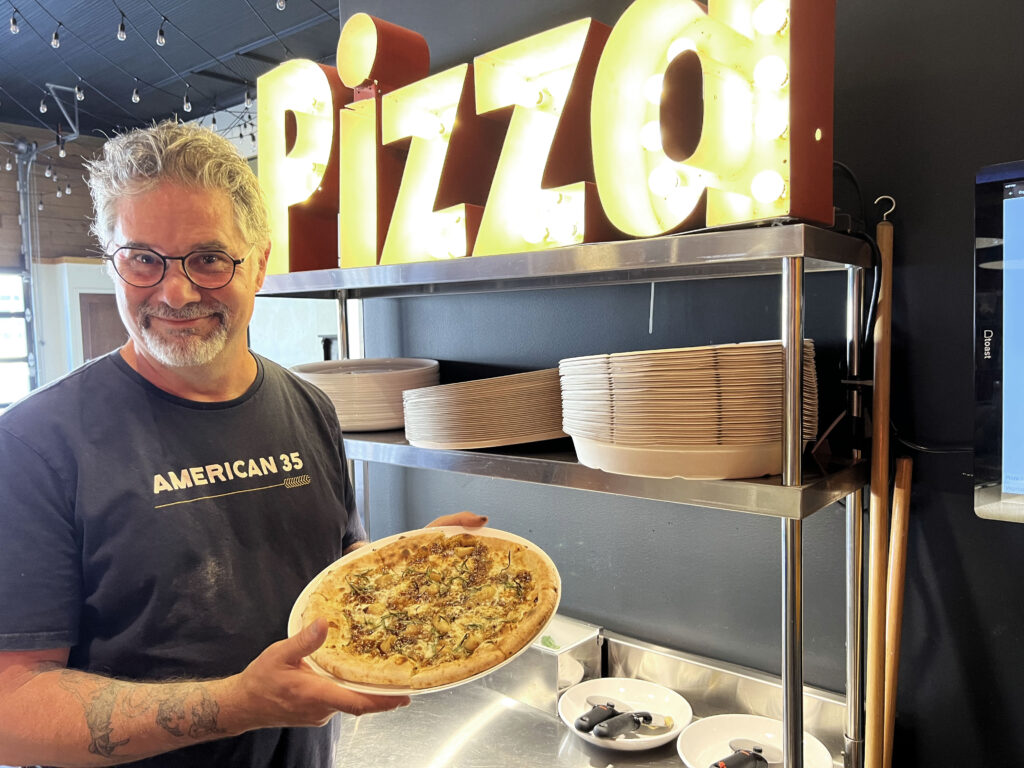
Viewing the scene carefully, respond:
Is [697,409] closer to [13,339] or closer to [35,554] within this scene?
[35,554]

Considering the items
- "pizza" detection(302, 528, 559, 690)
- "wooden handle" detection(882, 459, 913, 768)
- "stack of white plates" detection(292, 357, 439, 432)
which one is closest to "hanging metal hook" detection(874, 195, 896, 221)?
"wooden handle" detection(882, 459, 913, 768)

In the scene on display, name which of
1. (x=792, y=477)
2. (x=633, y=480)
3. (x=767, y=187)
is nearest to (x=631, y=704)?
(x=633, y=480)

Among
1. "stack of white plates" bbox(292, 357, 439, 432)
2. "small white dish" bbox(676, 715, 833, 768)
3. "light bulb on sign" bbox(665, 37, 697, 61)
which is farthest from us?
"stack of white plates" bbox(292, 357, 439, 432)

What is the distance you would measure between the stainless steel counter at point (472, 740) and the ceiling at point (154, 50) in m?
3.05

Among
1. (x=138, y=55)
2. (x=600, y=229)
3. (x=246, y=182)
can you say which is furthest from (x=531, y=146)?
(x=138, y=55)

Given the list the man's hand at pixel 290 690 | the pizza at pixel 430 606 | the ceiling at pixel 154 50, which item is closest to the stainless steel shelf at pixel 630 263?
the pizza at pixel 430 606

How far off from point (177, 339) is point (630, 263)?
0.82m

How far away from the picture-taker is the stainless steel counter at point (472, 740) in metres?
1.81

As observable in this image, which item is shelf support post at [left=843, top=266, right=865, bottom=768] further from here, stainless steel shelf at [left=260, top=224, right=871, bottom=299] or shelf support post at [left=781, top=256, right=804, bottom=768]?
shelf support post at [left=781, top=256, right=804, bottom=768]

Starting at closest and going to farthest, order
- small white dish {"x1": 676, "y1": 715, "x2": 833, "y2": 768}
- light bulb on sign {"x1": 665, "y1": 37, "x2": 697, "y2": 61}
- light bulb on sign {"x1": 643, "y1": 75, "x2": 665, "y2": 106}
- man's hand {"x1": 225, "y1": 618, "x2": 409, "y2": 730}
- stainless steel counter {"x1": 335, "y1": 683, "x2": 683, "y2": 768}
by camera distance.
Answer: man's hand {"x1": 225, "y1": 618, "x2": 409, "y2": 730}
light bulb on sign {"x1": 665, "y1": 37, "x2": 697, "y2": 61}
light bulb on sign {"x1": 643, "y1": 75, "x2": 665, "y2": 106}
small white dish {"x1": 676, "y1": 715, "x2": 833, "y2": 768}
stainless steel counter {"x1": 335, "y1": 683, "x2": 683, "y2": 768}

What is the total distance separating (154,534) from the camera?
1.26m

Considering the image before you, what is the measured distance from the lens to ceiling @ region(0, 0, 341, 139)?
4152 mm

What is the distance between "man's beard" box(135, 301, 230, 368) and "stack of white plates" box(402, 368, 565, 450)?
0.61 meters

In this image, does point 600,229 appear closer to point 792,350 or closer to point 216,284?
point 792,350
